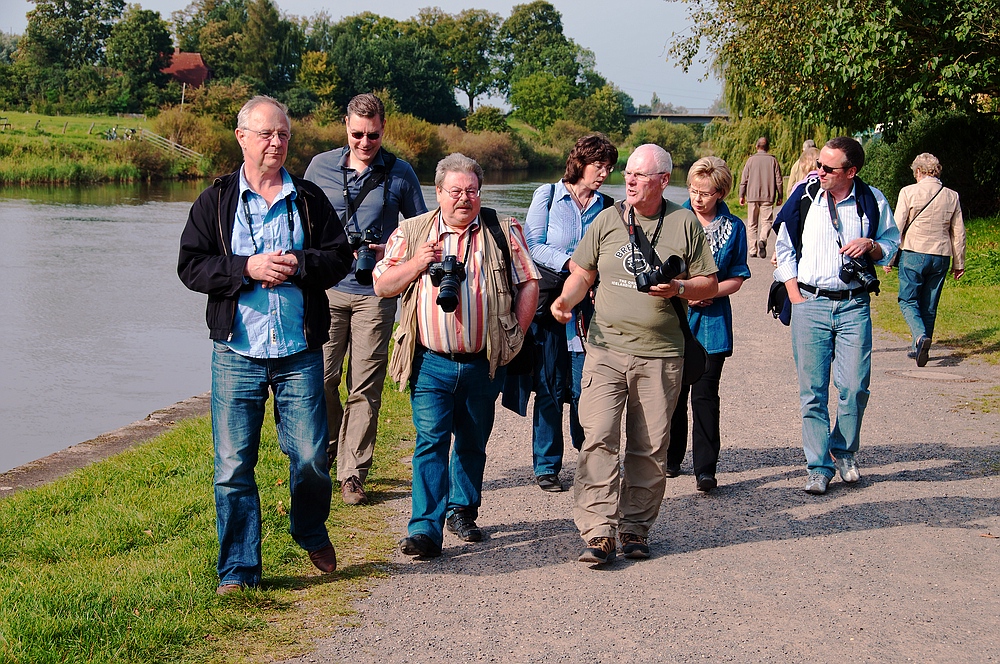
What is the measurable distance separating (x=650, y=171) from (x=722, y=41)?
70.1ft

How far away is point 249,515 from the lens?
15.1 feet

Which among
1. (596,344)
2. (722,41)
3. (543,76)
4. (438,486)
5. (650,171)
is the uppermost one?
(543,76)

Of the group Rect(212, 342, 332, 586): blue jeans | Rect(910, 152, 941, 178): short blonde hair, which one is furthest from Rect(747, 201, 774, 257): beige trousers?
Rect(212, 342, 332, 586): blue jeans

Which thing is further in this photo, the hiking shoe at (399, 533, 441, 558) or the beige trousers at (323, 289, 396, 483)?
the beige trousers at (323, 289, 396, 483)

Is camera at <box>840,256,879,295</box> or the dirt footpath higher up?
camera at <box>840,256,879,295</box>

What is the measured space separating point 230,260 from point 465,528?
1.91 meters

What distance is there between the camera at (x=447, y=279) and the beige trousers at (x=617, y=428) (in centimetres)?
83

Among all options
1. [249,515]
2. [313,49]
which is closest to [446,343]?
[249,515]

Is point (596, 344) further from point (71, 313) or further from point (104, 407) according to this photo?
point (71, 313)

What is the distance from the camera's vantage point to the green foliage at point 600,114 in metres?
109

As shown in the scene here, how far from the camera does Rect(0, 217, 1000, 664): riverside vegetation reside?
402 centimetres

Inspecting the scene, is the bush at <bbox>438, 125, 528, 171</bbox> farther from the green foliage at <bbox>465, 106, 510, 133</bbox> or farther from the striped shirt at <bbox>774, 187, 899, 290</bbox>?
the striped shirt at <bbox>774, 187, 899, 290</bbox>

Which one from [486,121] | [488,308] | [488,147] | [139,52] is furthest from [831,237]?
[486,121]

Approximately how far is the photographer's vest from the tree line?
57.6 m
